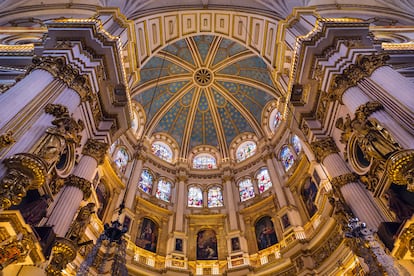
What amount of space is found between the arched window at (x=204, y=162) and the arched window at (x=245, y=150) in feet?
7.61

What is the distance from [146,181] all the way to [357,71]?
16.6m

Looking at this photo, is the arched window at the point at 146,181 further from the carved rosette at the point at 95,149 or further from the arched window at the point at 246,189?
the carved rosette at the point at 95,149

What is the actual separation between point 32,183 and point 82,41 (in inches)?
253

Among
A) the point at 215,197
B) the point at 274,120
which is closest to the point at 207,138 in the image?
the point at 274,120

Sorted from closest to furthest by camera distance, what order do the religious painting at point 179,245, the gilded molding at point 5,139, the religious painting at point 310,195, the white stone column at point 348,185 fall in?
the gilded molding at point 5,139 < the white stone column at point 348,185 < the religious painting at point 310,195 < the religious painting at point 179,245

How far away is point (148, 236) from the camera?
1848 cm

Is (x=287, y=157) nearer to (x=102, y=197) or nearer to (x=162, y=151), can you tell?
(x=162, y=151)

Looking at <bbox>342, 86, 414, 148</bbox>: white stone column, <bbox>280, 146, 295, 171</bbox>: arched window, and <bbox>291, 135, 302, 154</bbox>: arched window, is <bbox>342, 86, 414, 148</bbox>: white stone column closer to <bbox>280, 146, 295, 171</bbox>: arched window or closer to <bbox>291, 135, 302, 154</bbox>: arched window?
<bbox>291, 135, 302, 154</bbox>: arched window

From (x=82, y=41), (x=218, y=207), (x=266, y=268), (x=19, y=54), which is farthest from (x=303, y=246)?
(x=19, y=54)

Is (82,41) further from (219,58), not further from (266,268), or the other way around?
(219,58)

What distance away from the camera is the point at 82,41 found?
10.9 meters

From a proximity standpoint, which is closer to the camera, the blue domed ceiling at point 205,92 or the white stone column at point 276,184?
the white stone column at point 276,184

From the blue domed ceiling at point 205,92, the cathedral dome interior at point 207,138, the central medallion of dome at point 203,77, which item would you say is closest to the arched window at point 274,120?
the cathedral dome interior at point 207,138

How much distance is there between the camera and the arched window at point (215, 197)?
21.9 m
